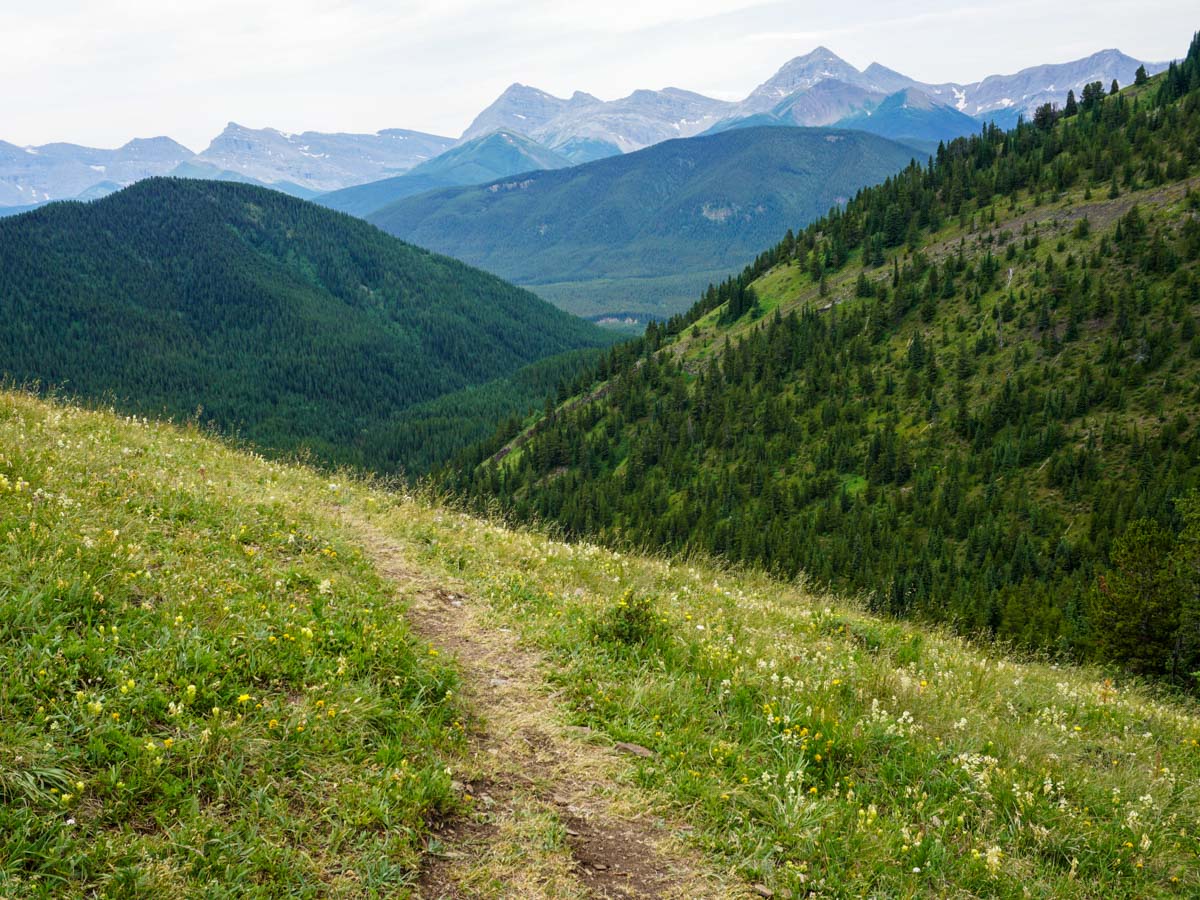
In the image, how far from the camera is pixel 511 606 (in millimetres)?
10836

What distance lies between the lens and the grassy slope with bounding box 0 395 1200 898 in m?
Answer: 5.36

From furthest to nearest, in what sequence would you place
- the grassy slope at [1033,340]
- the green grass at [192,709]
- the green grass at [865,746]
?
the grassy slope at [1033,340] < the green grass at [865,746] < the green grass at [192,709]

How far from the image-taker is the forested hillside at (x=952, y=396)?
81.0 meters

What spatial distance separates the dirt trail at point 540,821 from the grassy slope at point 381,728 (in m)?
0.35

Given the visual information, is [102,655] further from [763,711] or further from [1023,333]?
[1023,333]

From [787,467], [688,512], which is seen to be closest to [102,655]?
[688,512]

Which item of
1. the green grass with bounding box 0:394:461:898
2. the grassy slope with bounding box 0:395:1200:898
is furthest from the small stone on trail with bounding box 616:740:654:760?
the green grass with bounding box 0:394:461:898

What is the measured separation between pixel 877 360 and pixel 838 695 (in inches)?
4986

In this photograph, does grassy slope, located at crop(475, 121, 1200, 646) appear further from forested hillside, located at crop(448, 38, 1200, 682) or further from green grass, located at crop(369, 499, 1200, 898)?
green grass, located at crop(369, 499, 1200, 898)

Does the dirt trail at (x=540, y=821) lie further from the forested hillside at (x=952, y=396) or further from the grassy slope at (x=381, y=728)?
the forested hillside at (x=952, y=396)

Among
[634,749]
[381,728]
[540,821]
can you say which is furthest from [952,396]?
[381,728]

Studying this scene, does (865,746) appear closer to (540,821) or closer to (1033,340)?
(540,821)

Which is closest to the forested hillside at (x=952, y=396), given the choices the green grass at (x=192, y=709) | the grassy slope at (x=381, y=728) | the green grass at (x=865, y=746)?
the green grass at (x=865, y=746)

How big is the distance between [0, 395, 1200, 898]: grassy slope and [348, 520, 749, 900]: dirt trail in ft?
1.16
